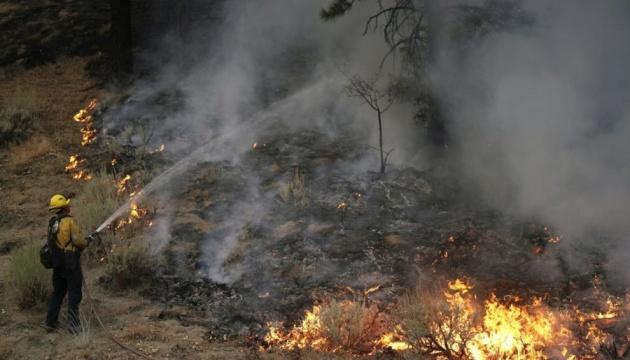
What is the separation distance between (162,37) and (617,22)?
33.0ft

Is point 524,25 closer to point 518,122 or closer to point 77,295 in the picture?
point 518,122

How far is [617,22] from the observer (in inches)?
361

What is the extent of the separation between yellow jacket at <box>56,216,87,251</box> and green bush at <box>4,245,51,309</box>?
95 cm

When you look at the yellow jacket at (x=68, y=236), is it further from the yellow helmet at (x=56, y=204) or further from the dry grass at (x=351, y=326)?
the dry grass at (x=351, y=326)

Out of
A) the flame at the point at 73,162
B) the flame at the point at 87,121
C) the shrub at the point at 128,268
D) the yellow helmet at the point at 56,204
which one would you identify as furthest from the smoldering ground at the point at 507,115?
the yellow helmet at the point at 56,204

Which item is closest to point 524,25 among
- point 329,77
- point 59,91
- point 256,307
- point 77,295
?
point 329,77

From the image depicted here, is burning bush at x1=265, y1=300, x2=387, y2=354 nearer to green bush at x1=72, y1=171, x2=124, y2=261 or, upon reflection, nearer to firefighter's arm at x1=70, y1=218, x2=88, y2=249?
firefighter's arm at x1=70, y1=218, x2=88, y2=249

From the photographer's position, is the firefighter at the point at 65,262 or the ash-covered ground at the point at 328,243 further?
the ash-covered ground at the point at 328,243

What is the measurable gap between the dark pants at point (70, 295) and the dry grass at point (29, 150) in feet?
17.6

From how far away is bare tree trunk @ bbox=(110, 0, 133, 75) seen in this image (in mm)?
13062

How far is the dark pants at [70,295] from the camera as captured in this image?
6.20 m

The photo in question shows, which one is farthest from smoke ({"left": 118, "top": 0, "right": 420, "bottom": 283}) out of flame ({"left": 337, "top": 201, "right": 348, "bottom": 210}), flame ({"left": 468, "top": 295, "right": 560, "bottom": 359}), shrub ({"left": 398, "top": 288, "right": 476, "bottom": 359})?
flame ({"left": 468, "top": 295, "right": 560, "bottom": 359})

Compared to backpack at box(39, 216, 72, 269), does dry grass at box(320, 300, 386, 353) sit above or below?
below

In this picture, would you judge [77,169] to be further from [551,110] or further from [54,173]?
[551,110]
